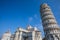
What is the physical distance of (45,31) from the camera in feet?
84.9

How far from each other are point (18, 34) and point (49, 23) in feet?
41.4

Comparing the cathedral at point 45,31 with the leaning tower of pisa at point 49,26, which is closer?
the cathedral at point 45,31

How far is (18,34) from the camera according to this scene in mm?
14648

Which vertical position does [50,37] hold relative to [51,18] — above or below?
below

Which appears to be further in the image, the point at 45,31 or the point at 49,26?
the point at 45,31

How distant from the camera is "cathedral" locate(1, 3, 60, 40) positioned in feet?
47.4

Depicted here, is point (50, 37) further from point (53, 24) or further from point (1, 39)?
point (1, 39)

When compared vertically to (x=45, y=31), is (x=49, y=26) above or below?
above

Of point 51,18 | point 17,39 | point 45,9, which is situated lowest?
point 17,39

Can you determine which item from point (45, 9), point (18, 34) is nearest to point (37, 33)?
point (18, 34)

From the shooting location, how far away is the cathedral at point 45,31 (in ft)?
47.4

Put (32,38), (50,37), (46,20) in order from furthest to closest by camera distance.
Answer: (46,20) → (50,37) → (32,38)

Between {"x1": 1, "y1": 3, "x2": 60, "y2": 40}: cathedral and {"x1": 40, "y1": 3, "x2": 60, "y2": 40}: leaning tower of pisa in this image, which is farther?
{"x1": 40, "y1": 3, "x2": 60, "y2": 40}: leaning tower of pisa

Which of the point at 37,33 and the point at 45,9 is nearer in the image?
the point at 37,33
